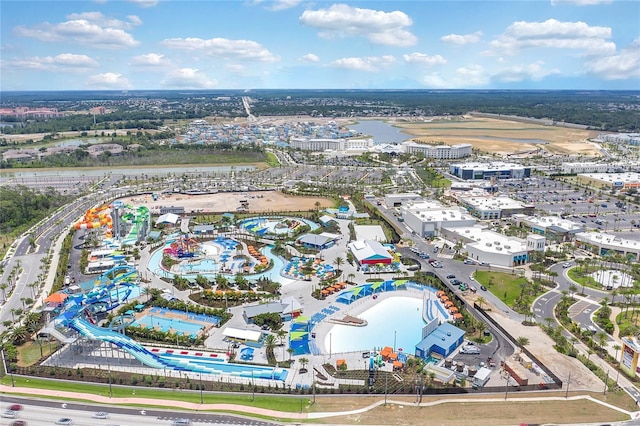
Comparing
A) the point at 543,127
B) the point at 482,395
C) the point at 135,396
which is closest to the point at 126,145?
the point at 135,396

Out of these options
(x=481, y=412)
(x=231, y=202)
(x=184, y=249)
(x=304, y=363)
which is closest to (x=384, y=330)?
(x=304, y=363)

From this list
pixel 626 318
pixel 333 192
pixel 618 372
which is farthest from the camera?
pixel 333 192

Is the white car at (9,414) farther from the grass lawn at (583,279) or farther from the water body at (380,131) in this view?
the water body at (380,131)

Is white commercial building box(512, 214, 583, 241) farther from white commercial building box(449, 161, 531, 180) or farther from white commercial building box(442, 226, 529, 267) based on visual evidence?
white commercial building box(449, 161, 531, 180)

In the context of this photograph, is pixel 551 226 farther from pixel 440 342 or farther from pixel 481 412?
pixel 481 412

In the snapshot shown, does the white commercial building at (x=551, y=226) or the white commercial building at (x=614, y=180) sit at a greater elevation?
the white commercial building at (x=614, y=180)

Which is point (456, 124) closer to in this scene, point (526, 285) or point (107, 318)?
point (526, 285)

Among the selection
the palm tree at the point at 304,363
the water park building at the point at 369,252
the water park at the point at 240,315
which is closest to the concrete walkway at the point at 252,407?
the water park at the point at 240,315
